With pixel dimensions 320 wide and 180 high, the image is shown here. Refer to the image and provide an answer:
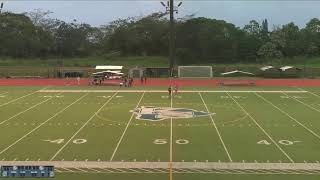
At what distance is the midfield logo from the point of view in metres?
27.6

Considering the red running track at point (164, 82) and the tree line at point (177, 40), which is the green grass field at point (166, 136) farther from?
the tree line at point (177, 40)

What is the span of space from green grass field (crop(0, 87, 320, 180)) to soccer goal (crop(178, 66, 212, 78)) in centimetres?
1846

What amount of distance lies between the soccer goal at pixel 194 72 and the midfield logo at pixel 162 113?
24703mm

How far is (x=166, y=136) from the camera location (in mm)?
22328

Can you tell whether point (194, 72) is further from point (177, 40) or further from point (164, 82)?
point (177, 40)

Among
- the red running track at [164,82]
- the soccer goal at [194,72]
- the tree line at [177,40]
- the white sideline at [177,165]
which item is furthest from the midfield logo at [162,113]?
the tree line at [177,40]

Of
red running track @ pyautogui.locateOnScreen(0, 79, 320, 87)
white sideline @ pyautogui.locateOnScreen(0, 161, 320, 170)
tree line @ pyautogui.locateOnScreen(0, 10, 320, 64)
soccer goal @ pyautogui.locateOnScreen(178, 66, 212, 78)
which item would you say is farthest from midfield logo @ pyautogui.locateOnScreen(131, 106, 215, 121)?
tree line @ pyautogui.locateOnScreen(0, 10, 320, 64)

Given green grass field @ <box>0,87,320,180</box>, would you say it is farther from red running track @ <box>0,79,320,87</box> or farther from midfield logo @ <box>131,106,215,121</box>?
red running track @ <box>0,79,320,87</box>

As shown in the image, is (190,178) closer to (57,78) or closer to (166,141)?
(166,141)

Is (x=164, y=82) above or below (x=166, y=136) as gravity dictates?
above

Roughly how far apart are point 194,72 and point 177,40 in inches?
992

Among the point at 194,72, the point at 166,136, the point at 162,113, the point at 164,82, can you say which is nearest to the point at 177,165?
the point at 166,136

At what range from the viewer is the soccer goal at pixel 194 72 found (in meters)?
55.8

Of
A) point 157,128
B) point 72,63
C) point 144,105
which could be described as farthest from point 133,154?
point 72,63
